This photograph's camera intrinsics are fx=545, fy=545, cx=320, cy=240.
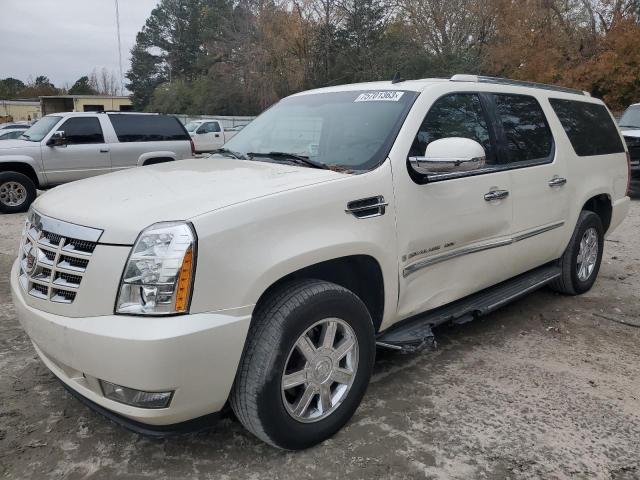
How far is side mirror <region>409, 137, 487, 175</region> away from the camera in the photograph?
298 centimetres

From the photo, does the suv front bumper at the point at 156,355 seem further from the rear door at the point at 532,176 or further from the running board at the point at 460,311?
the rear door at the point at 532,176

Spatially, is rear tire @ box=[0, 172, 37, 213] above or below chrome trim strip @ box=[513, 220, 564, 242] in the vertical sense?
below

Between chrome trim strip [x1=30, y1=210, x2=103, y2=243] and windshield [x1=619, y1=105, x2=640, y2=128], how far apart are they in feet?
40.8

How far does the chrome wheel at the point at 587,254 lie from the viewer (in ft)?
16.2

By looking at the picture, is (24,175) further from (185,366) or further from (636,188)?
(636,188)

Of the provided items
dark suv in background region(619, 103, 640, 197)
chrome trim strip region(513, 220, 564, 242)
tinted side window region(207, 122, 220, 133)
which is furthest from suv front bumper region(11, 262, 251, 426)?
tinted side window region(207, 122, 220, 133)

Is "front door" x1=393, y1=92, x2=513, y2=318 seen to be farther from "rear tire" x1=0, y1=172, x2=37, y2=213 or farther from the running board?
"rear tire" x1=0, y1=172, x2=37, y2=213

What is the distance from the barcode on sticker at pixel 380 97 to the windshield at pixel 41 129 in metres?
8.31

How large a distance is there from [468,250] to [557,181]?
1308mm

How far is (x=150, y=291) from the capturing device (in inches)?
Result: 86.3

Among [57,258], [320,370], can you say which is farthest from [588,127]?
[57,258]

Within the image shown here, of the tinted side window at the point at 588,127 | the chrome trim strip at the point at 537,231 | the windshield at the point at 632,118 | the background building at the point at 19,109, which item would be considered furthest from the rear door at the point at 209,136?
the background building at the point at 19,109

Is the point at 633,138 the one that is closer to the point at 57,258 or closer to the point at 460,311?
the point at 460,311

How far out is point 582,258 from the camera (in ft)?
16.4
